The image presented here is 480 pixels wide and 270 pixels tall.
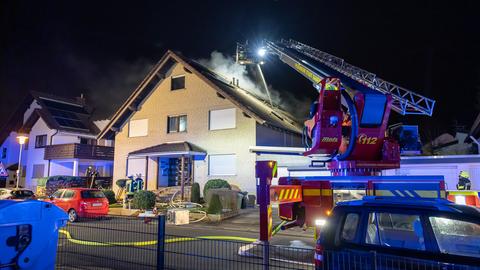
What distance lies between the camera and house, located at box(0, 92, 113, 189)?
33.0 meters

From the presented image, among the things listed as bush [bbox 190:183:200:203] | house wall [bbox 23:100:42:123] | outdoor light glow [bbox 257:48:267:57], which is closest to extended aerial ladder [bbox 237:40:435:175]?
bush [bbox 190:183:200:203]

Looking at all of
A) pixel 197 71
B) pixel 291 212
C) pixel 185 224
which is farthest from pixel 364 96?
pixel 197 71

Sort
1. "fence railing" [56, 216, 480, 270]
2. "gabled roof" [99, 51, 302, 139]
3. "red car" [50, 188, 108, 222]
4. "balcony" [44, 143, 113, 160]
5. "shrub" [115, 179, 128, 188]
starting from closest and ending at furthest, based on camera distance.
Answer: "fence railing" [56, 216, 480, 270], "red car" [50, 188, 108, 222], "gabled roof" [99, 51, 302, 139], "shrub" [115, 179, 128, 188], "balcony" [44, 143, 113, 160]

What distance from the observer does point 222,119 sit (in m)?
24.2

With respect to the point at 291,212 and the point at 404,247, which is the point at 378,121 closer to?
the point at 291,212

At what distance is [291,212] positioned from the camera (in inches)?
288

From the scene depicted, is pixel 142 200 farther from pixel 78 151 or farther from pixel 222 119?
pixel 78 151

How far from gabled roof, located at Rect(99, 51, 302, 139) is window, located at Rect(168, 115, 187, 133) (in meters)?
3.10

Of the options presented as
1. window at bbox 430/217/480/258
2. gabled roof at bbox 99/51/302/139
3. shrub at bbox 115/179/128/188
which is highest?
gabled roof at bbox 99/51/302/139

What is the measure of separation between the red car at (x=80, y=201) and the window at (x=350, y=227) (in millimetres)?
13367

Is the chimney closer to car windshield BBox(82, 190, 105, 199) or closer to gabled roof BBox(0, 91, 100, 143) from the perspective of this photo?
gabled roof BBox(0, 91, 100, 143)

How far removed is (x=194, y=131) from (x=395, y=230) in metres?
21.3

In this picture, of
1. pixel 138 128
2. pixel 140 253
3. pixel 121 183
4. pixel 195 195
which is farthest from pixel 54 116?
pixel 140 253

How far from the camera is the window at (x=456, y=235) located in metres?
3.89
